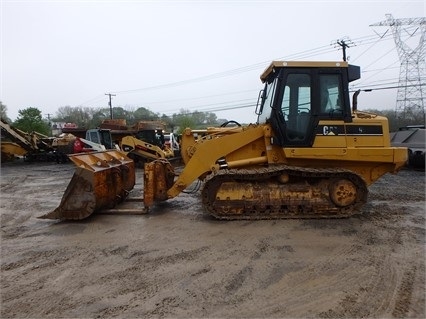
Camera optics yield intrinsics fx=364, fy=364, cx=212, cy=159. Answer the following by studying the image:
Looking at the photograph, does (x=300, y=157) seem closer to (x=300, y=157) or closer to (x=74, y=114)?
(x=300, y=157)

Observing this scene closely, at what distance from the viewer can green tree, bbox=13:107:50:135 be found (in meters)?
38.6

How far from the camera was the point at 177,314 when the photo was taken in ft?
10.7

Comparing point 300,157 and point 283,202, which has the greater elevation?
point 300,157

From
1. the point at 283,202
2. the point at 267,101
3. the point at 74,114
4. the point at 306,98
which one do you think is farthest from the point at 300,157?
the point at 74,114

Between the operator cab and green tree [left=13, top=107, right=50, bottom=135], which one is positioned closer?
the operator cab

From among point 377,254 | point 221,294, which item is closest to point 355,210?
point 377,254

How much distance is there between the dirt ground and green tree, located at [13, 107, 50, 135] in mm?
35280

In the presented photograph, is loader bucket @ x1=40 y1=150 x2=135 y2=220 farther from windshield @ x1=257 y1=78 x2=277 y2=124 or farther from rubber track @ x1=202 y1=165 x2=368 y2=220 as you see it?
windshield @ x1=257 y1=78 x2=277 y2=124

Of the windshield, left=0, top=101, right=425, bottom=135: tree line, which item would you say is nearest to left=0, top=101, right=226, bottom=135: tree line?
left=0, top=101, right=425, bottom=135: tree line

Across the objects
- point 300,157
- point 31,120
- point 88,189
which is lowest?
point 88,189

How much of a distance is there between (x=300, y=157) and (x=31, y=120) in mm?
39345

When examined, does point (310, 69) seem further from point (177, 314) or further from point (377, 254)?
point (177, 314)

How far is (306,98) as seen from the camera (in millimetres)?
6441

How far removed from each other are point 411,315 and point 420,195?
6.08m
